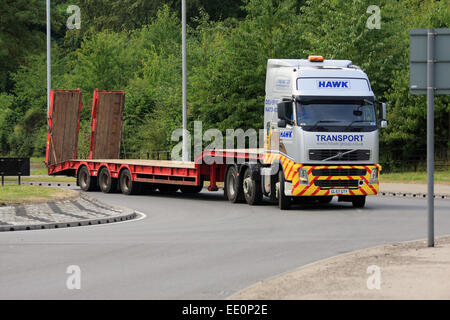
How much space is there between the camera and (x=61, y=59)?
7206 centimetres

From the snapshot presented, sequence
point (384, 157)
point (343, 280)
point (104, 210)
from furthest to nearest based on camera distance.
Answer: point (384, 157)
point (104, 210)
point (343, 280)

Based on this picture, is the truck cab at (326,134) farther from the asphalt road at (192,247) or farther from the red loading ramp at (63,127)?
the red loading ramp at (63,127)

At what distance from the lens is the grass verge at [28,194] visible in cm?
2400

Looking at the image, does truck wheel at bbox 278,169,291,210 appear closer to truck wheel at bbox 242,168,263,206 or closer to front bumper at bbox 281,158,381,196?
front bumper at bbox 281,158,381,196

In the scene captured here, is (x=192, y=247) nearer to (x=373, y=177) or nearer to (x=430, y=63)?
(x=430, y=63)

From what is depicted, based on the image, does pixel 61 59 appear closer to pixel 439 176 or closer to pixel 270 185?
pixel 439 176

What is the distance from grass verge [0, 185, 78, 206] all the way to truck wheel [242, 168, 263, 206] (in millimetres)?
4731

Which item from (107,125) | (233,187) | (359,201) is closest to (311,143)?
(359,201)

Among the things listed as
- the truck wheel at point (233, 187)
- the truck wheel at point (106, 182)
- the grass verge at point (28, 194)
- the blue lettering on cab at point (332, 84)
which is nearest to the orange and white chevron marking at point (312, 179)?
the blue lettering on cab at point (332, 84)

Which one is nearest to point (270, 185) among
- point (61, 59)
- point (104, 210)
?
point (104, 210)

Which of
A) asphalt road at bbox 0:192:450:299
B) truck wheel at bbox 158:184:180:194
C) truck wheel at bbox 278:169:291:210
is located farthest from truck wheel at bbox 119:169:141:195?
truck wheel at bbox 278:169:291:210

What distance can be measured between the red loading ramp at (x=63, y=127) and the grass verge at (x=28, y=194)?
7183 mm
